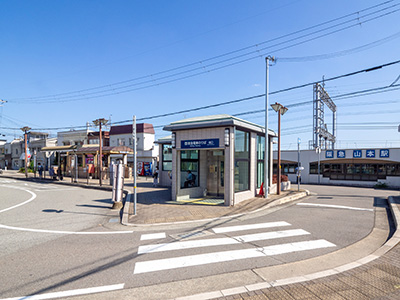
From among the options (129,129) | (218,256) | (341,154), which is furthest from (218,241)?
(129,129)

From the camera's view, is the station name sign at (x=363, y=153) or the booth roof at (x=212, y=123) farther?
the station name sign at (x=363, y=153)

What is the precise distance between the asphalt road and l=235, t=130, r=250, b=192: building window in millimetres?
2427

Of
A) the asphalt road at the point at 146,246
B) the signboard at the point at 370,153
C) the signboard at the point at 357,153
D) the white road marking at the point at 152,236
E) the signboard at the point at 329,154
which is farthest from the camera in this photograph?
the signboard at the point at 329,154

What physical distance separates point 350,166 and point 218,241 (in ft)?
95.8

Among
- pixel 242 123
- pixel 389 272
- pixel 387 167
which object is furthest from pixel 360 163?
pixel 389 272

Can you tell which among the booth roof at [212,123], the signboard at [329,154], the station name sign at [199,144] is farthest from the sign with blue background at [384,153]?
the station name sign at [199,144]

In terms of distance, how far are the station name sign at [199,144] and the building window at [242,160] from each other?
3.50 ft

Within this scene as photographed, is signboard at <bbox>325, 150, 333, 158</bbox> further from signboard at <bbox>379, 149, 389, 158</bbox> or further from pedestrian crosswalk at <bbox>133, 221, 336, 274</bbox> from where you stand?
pedestrian crosswalk at <bbox>133, 221, 336, 274</bbox>

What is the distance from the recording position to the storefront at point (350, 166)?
28312mm

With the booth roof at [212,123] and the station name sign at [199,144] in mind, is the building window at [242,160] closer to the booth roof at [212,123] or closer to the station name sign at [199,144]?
the booth roof at [212,123]

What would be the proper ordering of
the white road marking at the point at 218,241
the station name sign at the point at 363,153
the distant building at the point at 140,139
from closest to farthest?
1. the white road marking at the point at 218,241
2. the station name sign at the point at 363,153
3. the distant building at the point at 140,139

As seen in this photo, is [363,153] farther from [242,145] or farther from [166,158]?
[242,145]

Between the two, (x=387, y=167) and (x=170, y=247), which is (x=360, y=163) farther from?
(x=170, y=247)

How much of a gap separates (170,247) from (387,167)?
30.6 metres
